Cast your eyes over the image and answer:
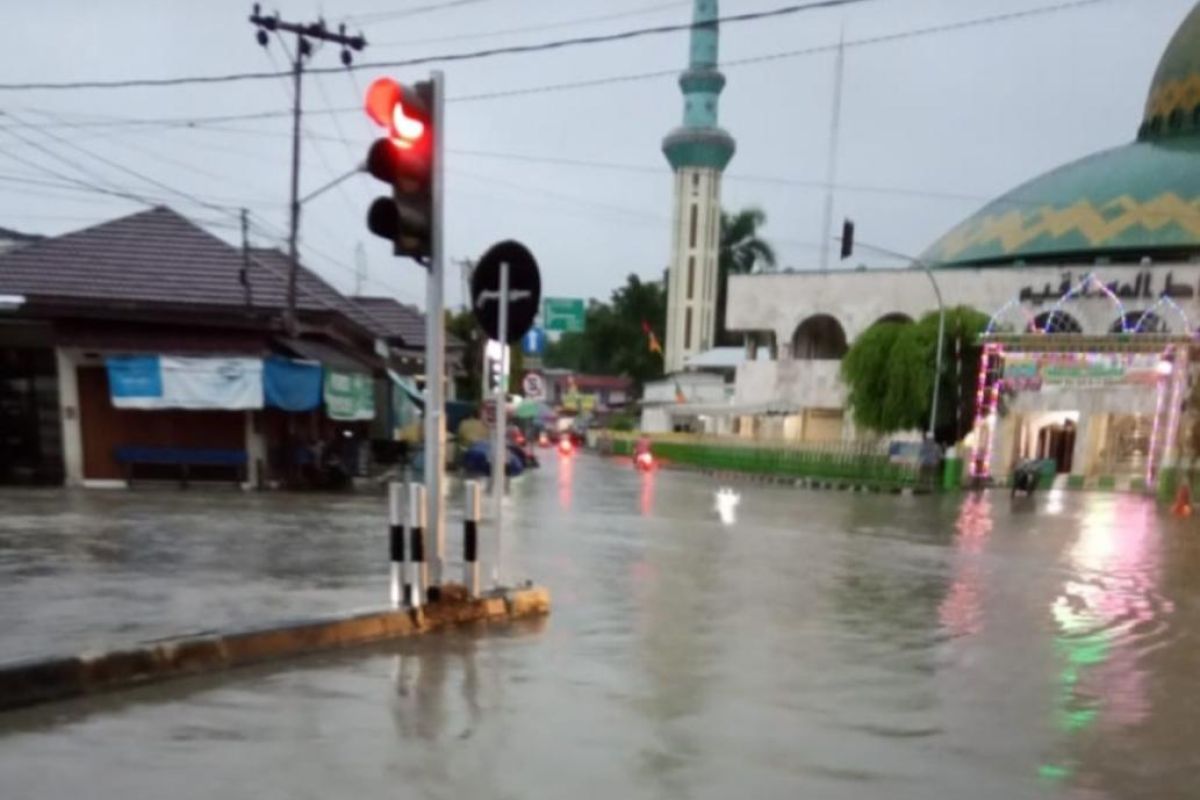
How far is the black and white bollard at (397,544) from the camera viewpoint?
8156mm

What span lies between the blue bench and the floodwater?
505 cm

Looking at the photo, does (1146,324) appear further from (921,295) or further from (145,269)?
(145,269)

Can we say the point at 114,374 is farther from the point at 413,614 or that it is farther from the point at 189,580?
the point at 413,614

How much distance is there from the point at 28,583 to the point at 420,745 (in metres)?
5.19

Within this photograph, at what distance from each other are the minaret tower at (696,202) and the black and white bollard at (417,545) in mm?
71367

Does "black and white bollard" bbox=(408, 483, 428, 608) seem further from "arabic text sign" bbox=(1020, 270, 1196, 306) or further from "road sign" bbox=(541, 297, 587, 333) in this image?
"arabic text sign" bbox=(1020, 270, 1196, 306)

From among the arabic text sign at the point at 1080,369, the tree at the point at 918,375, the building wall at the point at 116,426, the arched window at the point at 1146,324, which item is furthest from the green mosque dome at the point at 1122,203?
the building wall at the point at 116,426

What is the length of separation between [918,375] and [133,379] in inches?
1079

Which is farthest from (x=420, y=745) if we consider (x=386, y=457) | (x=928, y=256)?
(x=928, y=256)

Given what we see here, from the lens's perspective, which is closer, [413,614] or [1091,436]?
[413,614]

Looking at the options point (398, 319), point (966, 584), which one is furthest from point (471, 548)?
point (398, 319)

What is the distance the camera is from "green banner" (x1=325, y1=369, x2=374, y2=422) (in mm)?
20891


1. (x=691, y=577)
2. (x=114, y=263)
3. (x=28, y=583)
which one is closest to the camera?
(x=28, y=583)

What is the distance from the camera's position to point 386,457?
94.5 feet
